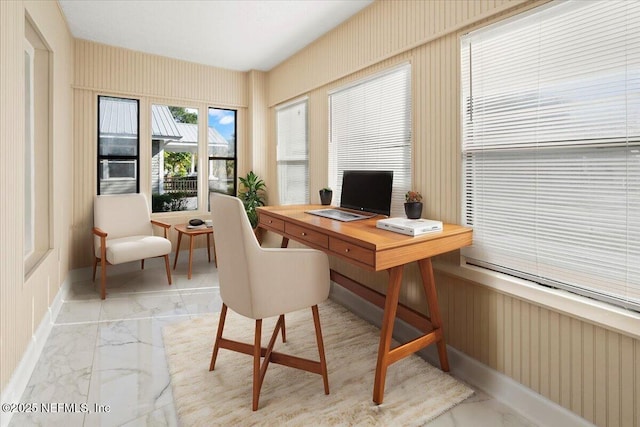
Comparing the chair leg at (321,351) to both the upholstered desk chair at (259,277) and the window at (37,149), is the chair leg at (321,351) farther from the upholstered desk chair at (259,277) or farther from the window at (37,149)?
the window at (37,149)

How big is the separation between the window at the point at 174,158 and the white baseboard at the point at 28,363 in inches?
75.0

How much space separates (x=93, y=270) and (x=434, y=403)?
12.7 ft

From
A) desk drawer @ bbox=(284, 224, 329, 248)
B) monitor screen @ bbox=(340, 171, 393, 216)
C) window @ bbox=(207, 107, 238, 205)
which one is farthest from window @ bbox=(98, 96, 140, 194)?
monitor screen @ bbox=(340, 171, 393, 216)

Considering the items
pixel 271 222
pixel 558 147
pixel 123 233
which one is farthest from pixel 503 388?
pixel 123 233

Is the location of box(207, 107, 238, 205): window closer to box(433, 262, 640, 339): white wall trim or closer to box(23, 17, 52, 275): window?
box(23, 17, 52, 275): window


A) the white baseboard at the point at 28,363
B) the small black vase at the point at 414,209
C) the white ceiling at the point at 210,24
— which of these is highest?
the white ceiling at the point at 210,24

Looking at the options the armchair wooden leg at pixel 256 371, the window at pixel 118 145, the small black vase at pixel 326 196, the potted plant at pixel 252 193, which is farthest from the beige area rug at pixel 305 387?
the window at pixel 118 145

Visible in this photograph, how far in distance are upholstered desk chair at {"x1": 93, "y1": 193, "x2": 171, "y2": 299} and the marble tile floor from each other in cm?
38

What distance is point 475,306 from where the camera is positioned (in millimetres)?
2111

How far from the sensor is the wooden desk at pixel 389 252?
1774 millimetres

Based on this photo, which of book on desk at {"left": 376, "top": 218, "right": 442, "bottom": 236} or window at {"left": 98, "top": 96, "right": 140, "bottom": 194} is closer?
book on desk at {"left": 376, "top": 218, "right": 442, "bottom": 236}

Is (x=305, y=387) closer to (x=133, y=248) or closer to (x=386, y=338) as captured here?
(x=386, y=338)

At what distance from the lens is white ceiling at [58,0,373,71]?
2.97 meters

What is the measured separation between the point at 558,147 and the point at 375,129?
4.75ft
